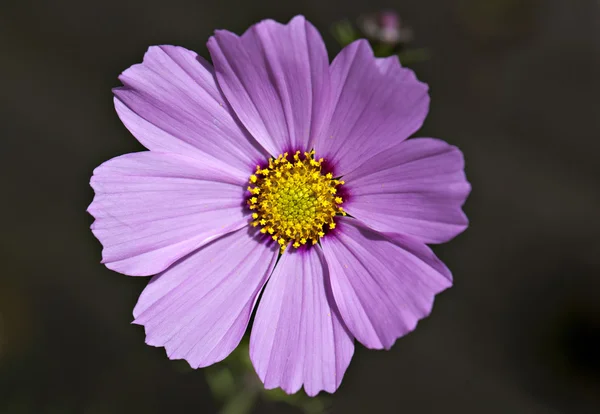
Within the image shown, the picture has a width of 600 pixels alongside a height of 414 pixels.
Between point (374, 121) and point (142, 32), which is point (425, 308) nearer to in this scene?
point (374, 121)

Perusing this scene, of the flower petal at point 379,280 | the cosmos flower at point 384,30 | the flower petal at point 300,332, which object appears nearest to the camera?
the flower petal at point 379,280

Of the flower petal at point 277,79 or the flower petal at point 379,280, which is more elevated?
the flower petal at point 277,79


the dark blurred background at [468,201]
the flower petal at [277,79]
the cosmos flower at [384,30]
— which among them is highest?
the flower petal at [277,79]

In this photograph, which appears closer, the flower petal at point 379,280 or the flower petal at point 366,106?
the flower petal at point 366,106

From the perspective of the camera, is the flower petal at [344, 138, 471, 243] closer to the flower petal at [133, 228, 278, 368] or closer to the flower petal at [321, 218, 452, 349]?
the flower petal at [321, 218, 452, 349]

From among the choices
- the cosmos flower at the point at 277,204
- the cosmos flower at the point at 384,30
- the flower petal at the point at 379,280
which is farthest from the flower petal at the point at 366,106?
the cosmos flower at the point at 384,30

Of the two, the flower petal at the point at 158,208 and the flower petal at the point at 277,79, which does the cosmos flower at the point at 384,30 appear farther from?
the flower petal at the point at 158,208

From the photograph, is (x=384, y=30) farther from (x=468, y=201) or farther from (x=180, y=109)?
(x=468, y=201)

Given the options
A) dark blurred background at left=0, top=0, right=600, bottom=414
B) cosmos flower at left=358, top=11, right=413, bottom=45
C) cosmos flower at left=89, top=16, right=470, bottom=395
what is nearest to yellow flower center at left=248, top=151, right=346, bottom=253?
cosmos flower at left=89, top=16, right=470, bottom=395
